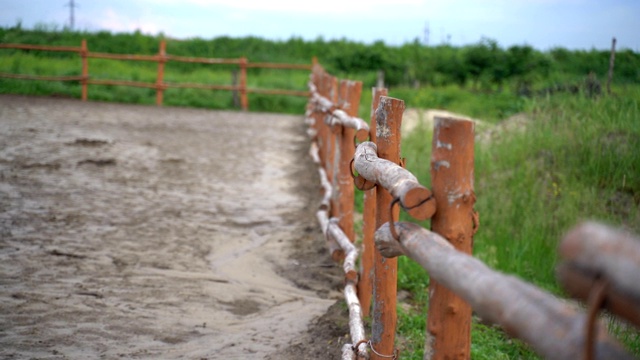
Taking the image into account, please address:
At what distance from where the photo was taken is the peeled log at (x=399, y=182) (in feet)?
6.05

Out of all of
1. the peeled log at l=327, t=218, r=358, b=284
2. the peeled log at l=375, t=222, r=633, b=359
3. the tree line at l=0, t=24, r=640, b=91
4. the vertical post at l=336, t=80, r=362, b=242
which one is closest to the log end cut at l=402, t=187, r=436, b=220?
the peeled log at l=375, t=222, r=633, b=359

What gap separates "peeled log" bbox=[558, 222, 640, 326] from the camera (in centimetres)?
98

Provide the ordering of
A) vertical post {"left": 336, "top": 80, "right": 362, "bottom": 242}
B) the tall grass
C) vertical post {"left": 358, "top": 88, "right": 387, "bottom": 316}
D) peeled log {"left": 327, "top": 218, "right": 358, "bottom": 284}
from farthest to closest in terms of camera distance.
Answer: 1. the tall grass
2. vertical post {"left": 336, "top": 80, "right": 362, "bottom": 242}
3. peeled log {"left": 327, "top": 218, "right": 358, "bottom": 284}
4. vertical post {"left": 358, "top": 88, "right": 387, "bottom": 316}

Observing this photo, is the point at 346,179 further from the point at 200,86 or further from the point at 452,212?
the point at 200,86

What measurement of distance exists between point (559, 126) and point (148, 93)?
11.0m

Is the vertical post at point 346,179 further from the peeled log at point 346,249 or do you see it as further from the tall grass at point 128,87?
the tall grass at point 128,87

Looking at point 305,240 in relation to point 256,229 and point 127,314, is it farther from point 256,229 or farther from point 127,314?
point 127,314

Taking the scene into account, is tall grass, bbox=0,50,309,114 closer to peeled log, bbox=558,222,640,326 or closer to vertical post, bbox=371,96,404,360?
vertical post, bbox=371,96,404,360

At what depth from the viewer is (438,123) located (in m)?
1.85

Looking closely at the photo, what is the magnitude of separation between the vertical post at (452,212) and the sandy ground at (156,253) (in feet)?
4.29

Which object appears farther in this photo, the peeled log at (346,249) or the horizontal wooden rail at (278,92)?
the horizontal wooden rail at (278,92)

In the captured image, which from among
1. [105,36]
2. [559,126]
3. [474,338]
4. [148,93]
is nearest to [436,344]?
[474,338]

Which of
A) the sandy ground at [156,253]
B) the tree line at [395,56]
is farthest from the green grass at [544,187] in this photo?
the tree line at [395,56]

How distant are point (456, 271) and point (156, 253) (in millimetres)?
3345
